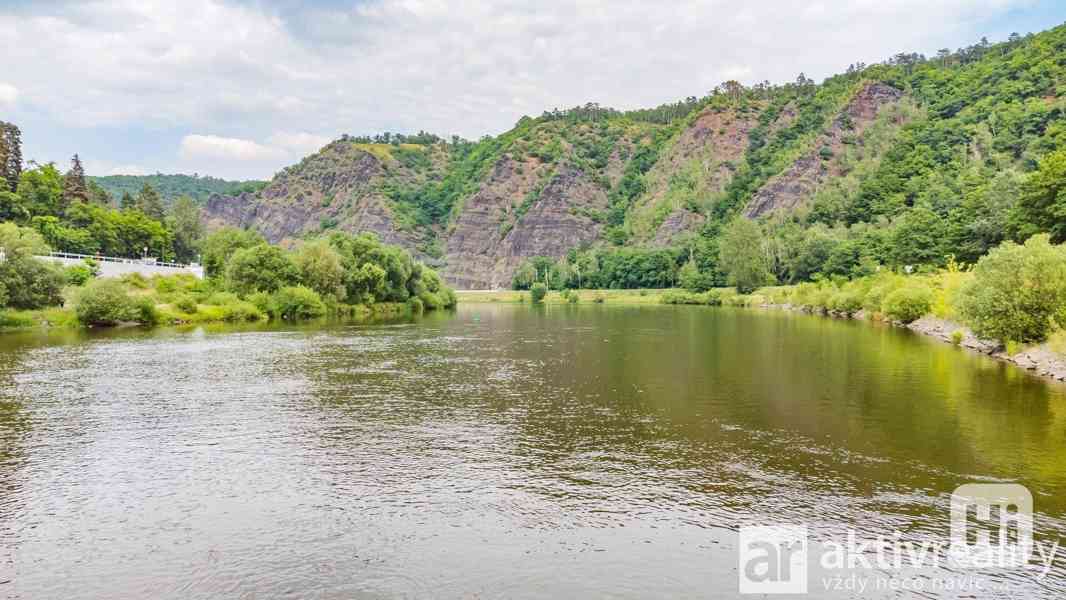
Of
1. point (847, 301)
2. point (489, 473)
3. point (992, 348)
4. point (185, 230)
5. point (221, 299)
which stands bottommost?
point (489, 473)

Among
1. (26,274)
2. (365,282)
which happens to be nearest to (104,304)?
(26,274)

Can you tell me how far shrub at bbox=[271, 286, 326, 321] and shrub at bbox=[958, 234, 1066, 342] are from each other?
232 ft

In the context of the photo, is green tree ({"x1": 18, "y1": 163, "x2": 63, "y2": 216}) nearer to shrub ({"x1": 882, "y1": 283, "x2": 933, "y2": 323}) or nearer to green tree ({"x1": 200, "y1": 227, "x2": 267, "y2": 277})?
green tree ({"x1": 200, "y1": 227, "x2": 267, "y2": 277})

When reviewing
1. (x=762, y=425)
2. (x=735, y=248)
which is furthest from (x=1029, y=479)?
(x=735, y=248)

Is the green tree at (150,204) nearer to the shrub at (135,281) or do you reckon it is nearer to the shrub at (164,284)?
→ the shrub at (164,284)

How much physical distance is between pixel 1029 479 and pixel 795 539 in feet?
28.2

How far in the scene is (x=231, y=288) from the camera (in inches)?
3383

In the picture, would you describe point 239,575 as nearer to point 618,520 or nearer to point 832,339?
point 618,520

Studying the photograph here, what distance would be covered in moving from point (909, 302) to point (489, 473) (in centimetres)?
6154

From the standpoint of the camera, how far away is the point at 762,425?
78.6 ft

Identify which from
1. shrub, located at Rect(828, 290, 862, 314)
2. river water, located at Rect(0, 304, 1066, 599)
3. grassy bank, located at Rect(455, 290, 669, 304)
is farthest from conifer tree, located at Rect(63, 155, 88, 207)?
shrub, located at Rect(828, 290, 862, 314)

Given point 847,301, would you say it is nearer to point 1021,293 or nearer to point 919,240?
point 919,240

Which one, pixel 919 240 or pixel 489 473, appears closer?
pixel 489 473

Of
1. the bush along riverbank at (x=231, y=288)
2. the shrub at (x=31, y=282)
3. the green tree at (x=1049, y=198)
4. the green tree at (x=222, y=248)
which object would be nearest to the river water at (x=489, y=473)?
the bush along riverbank at (x=231, y=288)
